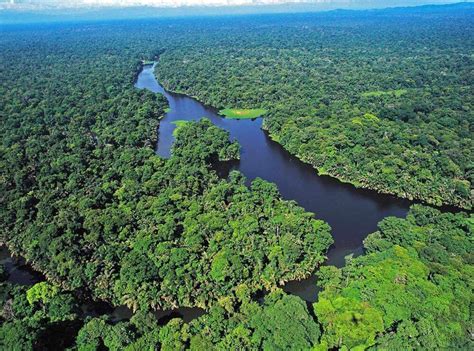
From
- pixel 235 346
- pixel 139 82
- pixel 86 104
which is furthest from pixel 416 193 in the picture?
pixel 139 82

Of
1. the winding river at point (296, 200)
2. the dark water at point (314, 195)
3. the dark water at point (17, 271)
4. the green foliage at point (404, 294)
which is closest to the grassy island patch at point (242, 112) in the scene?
the winding river at point (296, 200)

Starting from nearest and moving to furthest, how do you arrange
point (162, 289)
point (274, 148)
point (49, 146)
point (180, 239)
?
point (162, 289)
point (180, 239)
point (49, 146)
point (274, 148)

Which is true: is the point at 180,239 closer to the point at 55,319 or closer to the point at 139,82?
the point at 55,319

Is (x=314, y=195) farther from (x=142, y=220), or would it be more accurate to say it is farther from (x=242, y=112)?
(x=242, y=112)

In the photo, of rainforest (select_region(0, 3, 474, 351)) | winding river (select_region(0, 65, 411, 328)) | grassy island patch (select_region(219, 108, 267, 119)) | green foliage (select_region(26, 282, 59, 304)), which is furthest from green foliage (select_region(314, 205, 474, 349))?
grassy island patch (select_region(219, 108, 267, 119))

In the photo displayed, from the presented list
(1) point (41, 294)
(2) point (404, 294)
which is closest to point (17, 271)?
(1) point (41, 294)

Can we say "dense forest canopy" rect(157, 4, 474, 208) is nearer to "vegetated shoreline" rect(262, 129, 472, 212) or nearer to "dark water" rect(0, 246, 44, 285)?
"vegetated shoreline" rect(262, 129, 472, 212)
